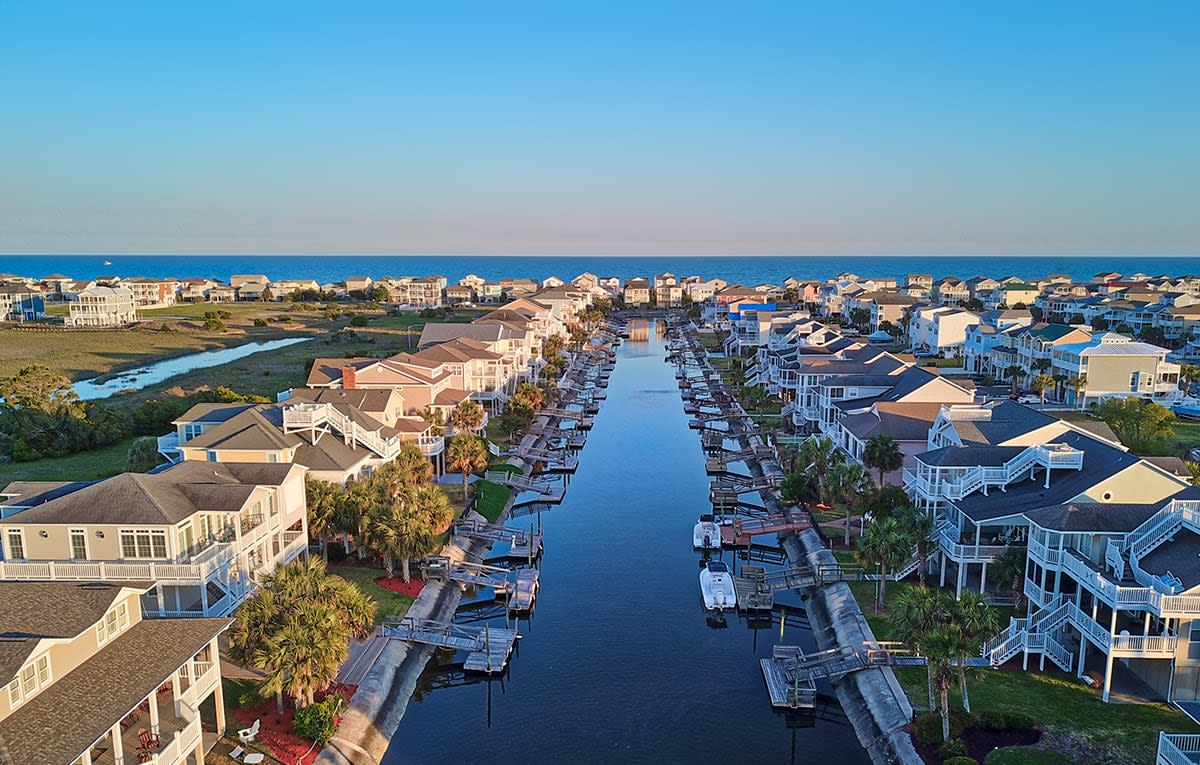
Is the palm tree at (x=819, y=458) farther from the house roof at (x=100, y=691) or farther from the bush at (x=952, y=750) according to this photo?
the house roof at (x=100, y=691)

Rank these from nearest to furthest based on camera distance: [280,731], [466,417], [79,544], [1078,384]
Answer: [280,731] < [79,544] < [466,417] < [1078,384]

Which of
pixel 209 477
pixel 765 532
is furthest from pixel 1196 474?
pixel 209 477

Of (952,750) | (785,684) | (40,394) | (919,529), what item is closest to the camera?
(952,750)

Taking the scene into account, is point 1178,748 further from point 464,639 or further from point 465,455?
point 465,455

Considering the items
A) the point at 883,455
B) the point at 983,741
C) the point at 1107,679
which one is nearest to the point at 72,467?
the point at 883,455

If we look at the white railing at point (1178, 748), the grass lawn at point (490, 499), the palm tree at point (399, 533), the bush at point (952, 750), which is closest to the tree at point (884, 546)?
the bush at point (952, 750)

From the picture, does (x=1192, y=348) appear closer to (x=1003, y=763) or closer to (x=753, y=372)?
(x=753, y=372)
